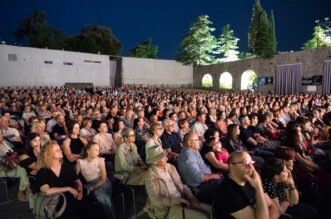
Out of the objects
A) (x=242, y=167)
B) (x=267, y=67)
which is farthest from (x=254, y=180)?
(x=267, y=67)

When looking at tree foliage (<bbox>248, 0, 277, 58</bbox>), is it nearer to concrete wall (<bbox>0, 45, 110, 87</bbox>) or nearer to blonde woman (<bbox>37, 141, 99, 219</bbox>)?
concrete wall (<bbox>0, 45, 110, 87</bbox>)

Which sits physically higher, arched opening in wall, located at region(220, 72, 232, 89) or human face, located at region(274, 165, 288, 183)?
arched opening in wall, located at region(220, 72, 232, 89)

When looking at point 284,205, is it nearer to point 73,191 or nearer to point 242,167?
point 242,167

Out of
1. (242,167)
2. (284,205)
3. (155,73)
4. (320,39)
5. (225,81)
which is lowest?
(284,205)

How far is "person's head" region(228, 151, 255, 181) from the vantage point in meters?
1.70

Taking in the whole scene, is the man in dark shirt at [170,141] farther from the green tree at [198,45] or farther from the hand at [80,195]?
the green tree at [198,45]

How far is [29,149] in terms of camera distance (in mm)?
3135

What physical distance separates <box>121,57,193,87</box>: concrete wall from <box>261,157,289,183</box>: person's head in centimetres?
2471

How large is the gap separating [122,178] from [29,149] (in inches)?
54.0

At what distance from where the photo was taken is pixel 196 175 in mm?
2604

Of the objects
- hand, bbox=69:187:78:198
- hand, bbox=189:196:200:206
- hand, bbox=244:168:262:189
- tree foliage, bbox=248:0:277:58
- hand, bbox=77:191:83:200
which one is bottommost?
hand, bbox=77:191:83:200

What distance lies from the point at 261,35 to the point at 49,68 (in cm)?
2135

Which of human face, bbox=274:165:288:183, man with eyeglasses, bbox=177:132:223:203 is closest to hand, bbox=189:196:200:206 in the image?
man with eyeglasses, bbox=177:132:223:203

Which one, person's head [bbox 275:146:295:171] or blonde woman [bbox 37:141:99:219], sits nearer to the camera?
blonde woman [bbox 37:141:99:219]
